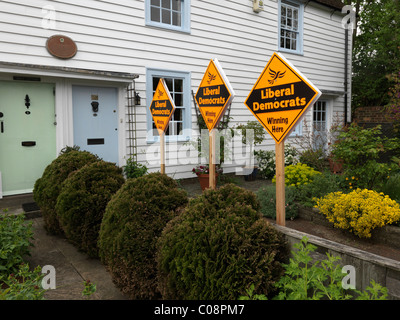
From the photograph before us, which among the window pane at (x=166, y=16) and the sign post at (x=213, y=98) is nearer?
the sign post at (x=213, y=98)

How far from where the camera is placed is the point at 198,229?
2320 mm

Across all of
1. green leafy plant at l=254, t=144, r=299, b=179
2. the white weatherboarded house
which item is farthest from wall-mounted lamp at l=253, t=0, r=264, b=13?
green leafy plant at l=254, t=144, r=299, b=179

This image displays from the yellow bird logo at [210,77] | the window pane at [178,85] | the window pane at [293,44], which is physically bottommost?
the yellow bird logo at [210,77]

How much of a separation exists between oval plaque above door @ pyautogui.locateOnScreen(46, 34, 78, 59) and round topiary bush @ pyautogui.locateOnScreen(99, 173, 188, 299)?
4.26 meters

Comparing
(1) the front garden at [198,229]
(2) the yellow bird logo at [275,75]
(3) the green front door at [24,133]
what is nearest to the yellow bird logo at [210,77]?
(2) the yellow bird logo at [275,75]

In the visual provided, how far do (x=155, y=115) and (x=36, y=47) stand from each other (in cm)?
267

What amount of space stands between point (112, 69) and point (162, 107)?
93.9 inches

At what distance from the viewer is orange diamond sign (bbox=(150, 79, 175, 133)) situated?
5.12 metres

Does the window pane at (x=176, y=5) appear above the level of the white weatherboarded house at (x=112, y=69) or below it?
above

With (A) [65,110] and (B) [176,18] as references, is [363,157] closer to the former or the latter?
(A) [65,110]

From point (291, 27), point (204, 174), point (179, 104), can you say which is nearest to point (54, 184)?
point (204, 174)

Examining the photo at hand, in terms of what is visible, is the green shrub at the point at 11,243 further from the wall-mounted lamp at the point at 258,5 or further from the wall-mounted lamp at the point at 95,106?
the wall-mounted lamp at the point at 258,5

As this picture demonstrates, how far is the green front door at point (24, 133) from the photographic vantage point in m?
6.02

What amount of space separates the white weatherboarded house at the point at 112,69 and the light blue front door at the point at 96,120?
0.02m
